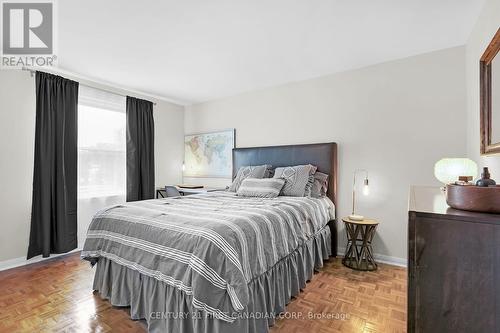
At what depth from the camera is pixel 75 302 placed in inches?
81.9

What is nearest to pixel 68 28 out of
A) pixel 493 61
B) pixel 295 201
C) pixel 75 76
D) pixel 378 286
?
pixel 75 76

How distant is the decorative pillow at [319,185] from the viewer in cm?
310

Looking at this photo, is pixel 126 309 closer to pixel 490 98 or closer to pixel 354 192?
pixel 354 192

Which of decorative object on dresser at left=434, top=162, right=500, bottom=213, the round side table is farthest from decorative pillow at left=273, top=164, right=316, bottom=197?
decorative object on dresser at left=434, top=162, right=500, bottom=213

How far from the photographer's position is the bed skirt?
1.47m

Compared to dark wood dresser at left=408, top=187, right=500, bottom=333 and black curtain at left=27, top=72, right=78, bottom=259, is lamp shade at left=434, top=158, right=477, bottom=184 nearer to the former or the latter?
dark wood dresser at left=408, top=187, right=500, bottom=333

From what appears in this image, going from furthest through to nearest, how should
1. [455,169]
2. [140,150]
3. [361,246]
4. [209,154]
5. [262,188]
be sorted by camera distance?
[209,154] → [140,150] → [262,188] → [361,246] → [455,169]

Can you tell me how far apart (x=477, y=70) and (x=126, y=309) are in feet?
11.9

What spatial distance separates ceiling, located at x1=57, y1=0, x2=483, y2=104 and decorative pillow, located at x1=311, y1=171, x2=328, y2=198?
1432mm

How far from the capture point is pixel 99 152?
3682mm

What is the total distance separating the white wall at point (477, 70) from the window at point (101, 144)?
14.5 ft

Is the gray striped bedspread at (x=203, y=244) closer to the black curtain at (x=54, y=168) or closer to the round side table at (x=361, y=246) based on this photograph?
the round side table at (x=361, y=246)

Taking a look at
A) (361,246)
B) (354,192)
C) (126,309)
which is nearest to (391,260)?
(361,246)

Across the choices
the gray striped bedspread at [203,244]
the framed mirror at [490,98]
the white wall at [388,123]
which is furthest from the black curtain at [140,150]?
the framed mirror at [490,98]
